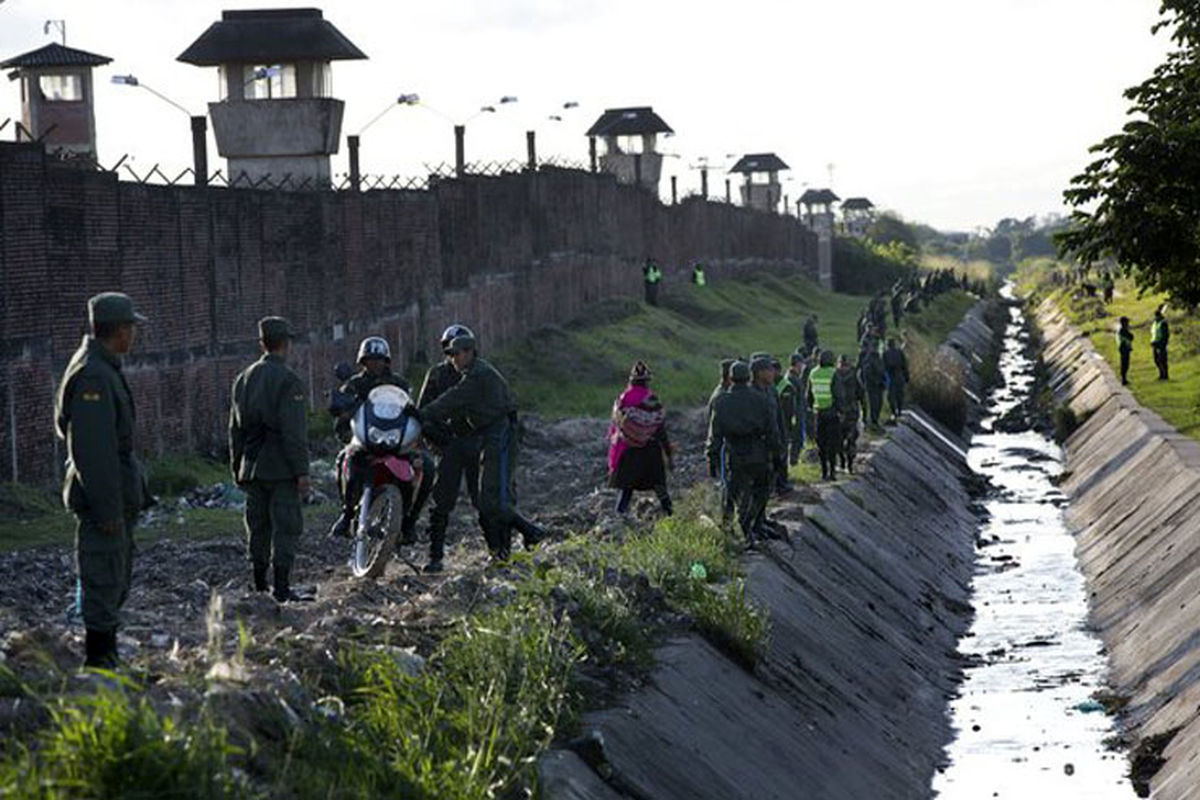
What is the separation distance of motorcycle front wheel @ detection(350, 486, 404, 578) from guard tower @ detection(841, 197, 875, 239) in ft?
428

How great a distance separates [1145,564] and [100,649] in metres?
19.1

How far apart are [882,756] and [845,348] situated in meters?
42.2

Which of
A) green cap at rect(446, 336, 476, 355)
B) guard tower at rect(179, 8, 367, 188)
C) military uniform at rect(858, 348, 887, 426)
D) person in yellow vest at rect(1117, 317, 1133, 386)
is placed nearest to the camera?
green cap at rect(446, 336, 476, 355)

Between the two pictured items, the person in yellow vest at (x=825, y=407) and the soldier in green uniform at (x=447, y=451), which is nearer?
the soldier in green uniform at (x=447, y=451)

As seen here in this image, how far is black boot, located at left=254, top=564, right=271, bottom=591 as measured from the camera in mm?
15625

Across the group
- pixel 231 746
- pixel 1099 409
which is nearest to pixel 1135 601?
pixel 231 746

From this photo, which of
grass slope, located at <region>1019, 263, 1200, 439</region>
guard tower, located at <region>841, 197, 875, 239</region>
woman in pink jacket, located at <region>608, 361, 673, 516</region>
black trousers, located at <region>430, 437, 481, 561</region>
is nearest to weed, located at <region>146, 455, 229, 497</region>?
woman in pink jacket, located at <region>608, 361, 673, 516</region>

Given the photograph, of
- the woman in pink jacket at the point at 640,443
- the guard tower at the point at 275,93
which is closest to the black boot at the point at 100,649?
the woman in pink jacket at the point at 640,443

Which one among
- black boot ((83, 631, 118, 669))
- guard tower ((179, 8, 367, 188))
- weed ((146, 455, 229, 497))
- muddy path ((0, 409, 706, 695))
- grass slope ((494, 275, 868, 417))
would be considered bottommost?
grass slope ((494, 275, 868, 417))

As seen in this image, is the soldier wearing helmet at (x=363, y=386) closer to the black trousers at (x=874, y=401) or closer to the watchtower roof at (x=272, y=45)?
the black trousers at (x=874, y=401)

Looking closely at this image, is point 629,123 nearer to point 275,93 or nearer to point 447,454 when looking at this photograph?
point 275,93

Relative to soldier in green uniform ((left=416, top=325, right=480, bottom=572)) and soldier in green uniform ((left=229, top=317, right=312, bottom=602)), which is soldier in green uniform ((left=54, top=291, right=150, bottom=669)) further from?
soldier in green uniform ((left=416, top=325, right=480, bottom=572))

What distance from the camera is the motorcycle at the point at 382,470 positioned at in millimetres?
16797

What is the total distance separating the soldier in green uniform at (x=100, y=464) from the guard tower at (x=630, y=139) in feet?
221
